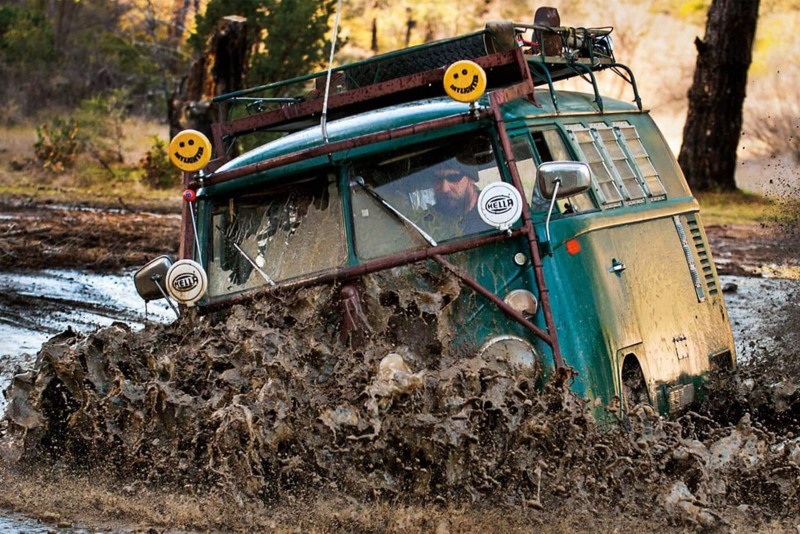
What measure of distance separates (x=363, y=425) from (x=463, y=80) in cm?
196

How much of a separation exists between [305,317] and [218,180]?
3.59ft

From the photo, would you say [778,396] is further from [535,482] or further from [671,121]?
[671,121]

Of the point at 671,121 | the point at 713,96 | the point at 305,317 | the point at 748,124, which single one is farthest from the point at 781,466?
the point at 671,121

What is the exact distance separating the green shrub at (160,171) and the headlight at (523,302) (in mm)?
18244

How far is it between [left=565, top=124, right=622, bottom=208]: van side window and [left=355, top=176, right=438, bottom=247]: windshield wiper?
1249 millimetres

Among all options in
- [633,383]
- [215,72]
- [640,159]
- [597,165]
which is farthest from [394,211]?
[215,72]

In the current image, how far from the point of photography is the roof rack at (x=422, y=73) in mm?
7418

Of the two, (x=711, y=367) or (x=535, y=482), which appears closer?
(x=535, y=482)

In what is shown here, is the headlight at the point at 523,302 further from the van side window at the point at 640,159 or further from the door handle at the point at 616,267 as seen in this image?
the van side window at the point at 640,159

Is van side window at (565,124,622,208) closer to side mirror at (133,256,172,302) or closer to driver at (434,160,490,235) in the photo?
driver at (434,160,490,235)

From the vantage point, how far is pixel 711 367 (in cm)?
829

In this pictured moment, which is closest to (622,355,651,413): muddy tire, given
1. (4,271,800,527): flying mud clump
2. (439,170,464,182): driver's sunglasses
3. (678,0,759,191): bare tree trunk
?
(4,271,800,527): flying mud clump

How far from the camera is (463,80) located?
6422 millimetres

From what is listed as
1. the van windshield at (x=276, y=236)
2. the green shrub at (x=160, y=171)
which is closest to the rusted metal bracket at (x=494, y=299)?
the van windshield at (x=276, y=236)
